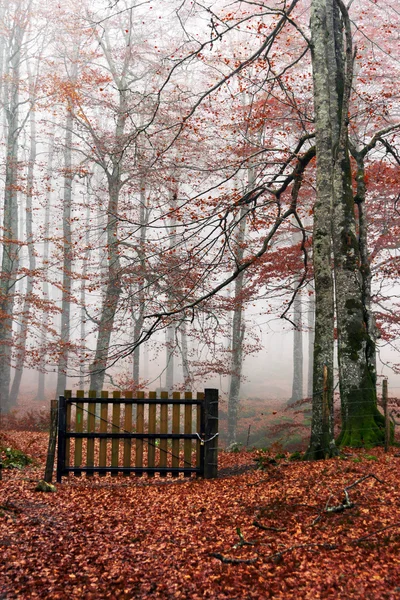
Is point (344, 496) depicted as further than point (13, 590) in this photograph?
Yes

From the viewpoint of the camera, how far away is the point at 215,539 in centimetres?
461

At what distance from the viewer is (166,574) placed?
3959 millimetres

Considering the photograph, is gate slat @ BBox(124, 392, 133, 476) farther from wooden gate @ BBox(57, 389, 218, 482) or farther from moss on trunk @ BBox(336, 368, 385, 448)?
moss on trunk @ BBox(336, 368, 385, 448)

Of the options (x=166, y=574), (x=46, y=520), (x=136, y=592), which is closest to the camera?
(x=136, y=592)

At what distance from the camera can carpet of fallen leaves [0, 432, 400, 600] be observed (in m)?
3.70

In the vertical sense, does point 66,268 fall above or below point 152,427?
above

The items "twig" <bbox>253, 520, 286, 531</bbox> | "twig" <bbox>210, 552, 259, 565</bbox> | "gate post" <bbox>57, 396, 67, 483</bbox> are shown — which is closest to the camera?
"twig" <bbox>210, 552, 259, 565</bbox>

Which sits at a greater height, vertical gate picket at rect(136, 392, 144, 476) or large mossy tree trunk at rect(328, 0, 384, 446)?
large mossy tree trunk at rect(328, 0, 384, 446)

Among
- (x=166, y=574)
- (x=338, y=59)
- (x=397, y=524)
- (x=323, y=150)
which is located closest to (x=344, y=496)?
(x=397, y=524)

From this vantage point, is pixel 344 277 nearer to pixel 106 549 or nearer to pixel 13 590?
pixel 106 549

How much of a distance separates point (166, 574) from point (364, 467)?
3476 mm

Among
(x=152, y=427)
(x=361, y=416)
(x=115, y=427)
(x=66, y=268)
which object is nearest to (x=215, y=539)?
(x=152, y=427)

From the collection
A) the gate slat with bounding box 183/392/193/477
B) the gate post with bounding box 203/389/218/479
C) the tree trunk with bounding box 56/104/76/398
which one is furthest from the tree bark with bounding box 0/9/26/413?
the gate post with bounding box 203/389/218/479

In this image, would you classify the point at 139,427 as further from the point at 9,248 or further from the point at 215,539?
the point at 9,248
